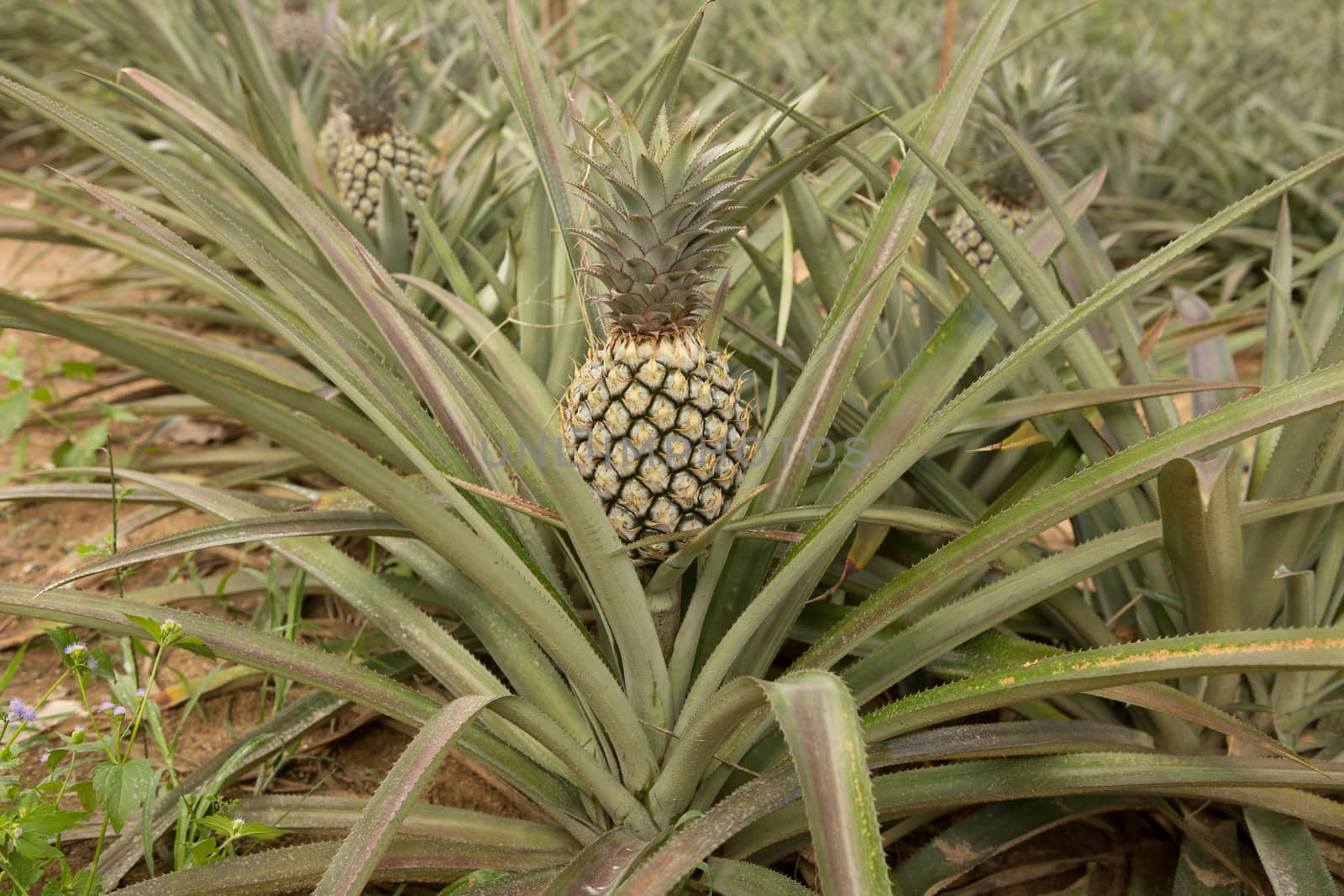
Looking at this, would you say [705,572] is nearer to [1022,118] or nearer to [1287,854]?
[1287,854]

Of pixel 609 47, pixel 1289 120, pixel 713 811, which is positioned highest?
pixel 609 47

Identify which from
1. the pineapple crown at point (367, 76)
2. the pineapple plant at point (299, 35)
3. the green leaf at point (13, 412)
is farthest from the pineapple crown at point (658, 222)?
the pineapple plant at point (299, 35)

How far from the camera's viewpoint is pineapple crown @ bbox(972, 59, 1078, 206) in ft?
8.66

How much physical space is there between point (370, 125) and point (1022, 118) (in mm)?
1889

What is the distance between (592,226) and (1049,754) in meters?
1.04

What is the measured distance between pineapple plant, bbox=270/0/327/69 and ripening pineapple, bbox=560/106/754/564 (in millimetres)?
3290

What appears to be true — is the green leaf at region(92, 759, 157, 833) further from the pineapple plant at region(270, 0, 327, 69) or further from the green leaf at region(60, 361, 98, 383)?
the pineapple plant at region(270, 0, 327, 69)

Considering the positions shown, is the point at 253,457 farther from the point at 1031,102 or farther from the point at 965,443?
the point at 1031,102

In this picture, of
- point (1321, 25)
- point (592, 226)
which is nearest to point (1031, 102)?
point (592, 226)

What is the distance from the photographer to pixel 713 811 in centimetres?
135

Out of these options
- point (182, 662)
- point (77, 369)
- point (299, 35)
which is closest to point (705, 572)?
point (182, 662)

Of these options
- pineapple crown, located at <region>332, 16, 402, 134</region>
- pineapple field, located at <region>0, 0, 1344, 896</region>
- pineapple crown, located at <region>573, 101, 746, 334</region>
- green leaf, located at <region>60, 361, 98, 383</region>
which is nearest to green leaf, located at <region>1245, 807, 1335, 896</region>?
pineapple field, located at <region>0, 0, 1344, 896</region>

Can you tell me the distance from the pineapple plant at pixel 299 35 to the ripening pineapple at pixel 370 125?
1240 mm

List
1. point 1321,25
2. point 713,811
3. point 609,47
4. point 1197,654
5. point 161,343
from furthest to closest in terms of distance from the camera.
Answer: point 1321,25 < point 609,47 < point 161,343 < point 713,811 < point 1197,654
